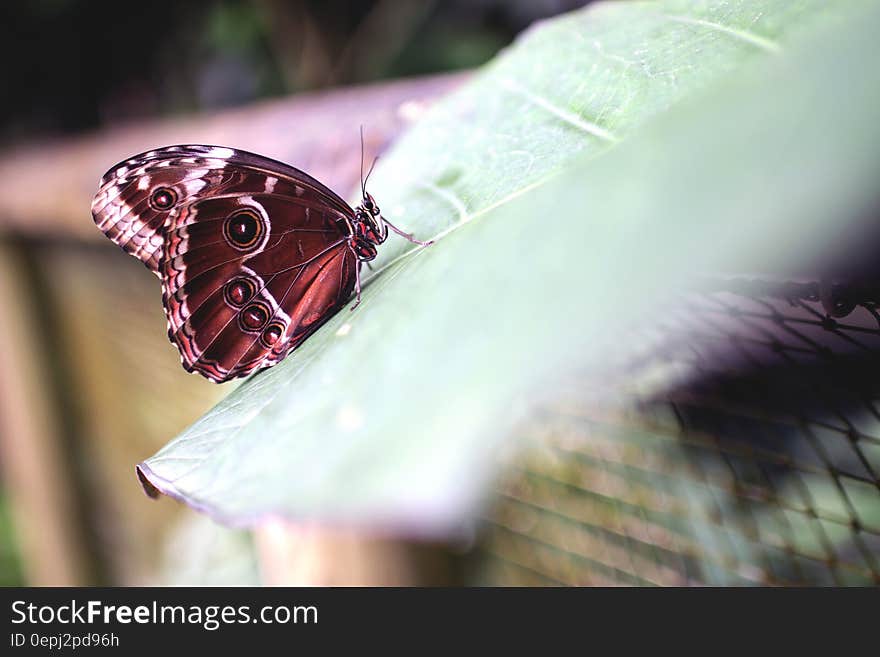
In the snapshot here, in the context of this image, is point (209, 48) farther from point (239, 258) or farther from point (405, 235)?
point (405, 235)

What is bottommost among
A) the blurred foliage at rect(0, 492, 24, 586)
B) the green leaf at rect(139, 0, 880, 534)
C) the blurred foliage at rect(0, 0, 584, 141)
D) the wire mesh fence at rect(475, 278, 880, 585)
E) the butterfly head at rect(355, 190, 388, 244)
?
the green leaf at rect(139, 0, 880, 534)

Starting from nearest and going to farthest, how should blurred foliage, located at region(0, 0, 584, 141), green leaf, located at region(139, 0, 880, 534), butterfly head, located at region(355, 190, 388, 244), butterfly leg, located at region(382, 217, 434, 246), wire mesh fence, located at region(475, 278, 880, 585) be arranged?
green leaf, located at region(139, 0, 880, 534), butterfly leg, located at region(382, 217, 434, 246), wire mesh fence, located at region(475, 278, 880, 585), butterfly head, located at region(355, 190, 388, 244), blurred foliage, located at region(0, 0, 584, 141)

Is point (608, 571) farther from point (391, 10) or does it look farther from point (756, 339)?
point (391, 10)

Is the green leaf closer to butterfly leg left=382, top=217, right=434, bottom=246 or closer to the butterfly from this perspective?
butterfly leg left=382, top=217, right=434, bottom=246

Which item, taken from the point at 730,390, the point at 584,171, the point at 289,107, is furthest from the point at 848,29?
the point at 289,107

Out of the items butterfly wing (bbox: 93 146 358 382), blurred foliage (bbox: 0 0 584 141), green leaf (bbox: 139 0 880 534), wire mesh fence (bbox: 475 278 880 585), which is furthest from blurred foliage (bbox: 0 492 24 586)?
green leaf (bbox: 139 0 880 534)

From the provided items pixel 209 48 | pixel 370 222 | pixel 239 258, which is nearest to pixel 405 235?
pixel 370 222

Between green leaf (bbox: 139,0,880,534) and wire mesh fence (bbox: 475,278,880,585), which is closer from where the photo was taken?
green leaf (bbox: 139,0,880,534)
